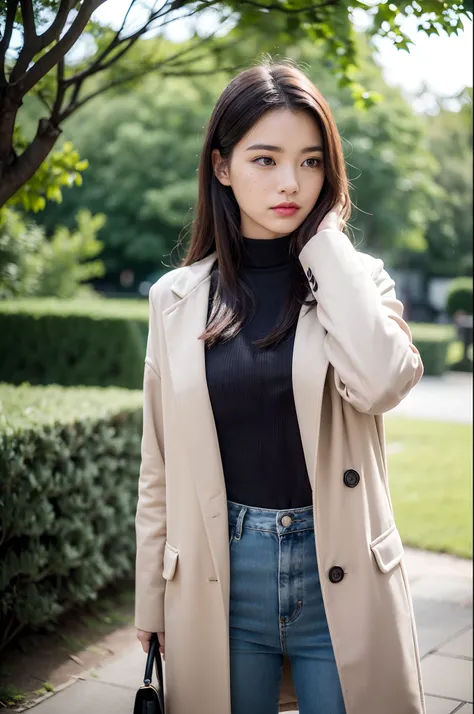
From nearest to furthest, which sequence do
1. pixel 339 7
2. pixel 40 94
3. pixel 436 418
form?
1. pixel 339 7
2. pixel 40 94
3. pixel 436 418

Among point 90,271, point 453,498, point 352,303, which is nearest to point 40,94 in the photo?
point 352,303

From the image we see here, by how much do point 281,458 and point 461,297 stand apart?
12.7ft

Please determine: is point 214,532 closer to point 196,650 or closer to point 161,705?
point 196,650

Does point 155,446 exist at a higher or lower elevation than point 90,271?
lower

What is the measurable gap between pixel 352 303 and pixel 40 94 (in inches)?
89.3

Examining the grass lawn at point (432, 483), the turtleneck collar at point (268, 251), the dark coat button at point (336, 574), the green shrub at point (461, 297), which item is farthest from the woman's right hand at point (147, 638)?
the grass lawn at point (432, 483)

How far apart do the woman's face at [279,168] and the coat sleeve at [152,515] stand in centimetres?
46

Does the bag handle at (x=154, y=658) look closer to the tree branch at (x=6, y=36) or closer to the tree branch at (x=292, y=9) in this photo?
the tree branch at (x=6, y=36)

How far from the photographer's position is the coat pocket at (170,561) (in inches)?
90.1

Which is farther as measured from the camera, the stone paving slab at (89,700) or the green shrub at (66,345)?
the green shrub at (66,345)

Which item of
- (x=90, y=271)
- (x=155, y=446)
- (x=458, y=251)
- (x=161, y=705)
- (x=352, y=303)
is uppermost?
(x=90, y=271)

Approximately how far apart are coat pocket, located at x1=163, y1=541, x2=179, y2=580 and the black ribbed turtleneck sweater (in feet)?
0.72

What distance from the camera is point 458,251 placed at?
595 cm

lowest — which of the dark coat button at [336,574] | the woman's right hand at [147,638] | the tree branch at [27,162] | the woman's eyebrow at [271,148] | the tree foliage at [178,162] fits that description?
the woman's right hand at [147,638]
